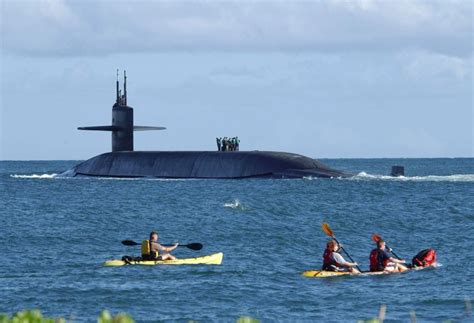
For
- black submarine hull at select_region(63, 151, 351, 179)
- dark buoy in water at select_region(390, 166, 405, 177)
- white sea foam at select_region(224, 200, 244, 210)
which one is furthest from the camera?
dark buoy in water at select_region(390, 166, 405, 177)

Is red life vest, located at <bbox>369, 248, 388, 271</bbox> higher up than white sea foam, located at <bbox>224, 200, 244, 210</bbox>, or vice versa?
white sea foam, located at <bbox>224, 200, 244, 210</bbox>

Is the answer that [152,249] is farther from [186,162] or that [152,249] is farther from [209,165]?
[186,162]

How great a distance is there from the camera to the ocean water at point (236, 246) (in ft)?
74.6

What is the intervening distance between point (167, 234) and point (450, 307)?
2097 centimetres

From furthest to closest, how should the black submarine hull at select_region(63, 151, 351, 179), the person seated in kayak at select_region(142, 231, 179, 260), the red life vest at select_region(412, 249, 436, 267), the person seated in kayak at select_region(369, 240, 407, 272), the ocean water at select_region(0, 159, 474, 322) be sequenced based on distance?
the black submarine hull at select_region(63, 151, 351, 179)
the person seated in kayak at select_region(142, 231, 179, 260)
the red life vest at select_region(412, 249, 436, 267)
the person seated in kayak at select_region(369, 240, 407, 272)
the ocean water at select_region(0, 159, 474, 322)

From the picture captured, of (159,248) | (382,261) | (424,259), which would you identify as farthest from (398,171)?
(382,261)

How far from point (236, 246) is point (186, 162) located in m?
44.1

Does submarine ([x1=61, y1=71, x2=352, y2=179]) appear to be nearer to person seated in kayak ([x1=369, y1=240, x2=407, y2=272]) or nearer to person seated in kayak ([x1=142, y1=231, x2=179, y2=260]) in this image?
person seated in kayak ([x1=142, y1=231, x2=179, y2=260])

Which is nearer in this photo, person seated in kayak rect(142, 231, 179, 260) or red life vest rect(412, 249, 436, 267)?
red life vest rect(412, 249, 436, 267)

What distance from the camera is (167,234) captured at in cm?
4216

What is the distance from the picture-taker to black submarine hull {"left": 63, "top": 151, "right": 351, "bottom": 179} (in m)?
75.1

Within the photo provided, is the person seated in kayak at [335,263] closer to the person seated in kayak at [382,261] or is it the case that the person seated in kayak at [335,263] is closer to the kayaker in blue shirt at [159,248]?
the person seated in kayak at [382,261]

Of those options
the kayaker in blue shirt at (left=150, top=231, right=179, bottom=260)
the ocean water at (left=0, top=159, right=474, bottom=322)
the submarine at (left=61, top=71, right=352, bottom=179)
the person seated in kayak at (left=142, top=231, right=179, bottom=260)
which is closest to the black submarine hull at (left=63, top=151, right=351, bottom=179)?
the submarine at (left=61, top=71, right=352, bottom=179)

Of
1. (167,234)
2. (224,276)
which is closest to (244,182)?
(167,234)
